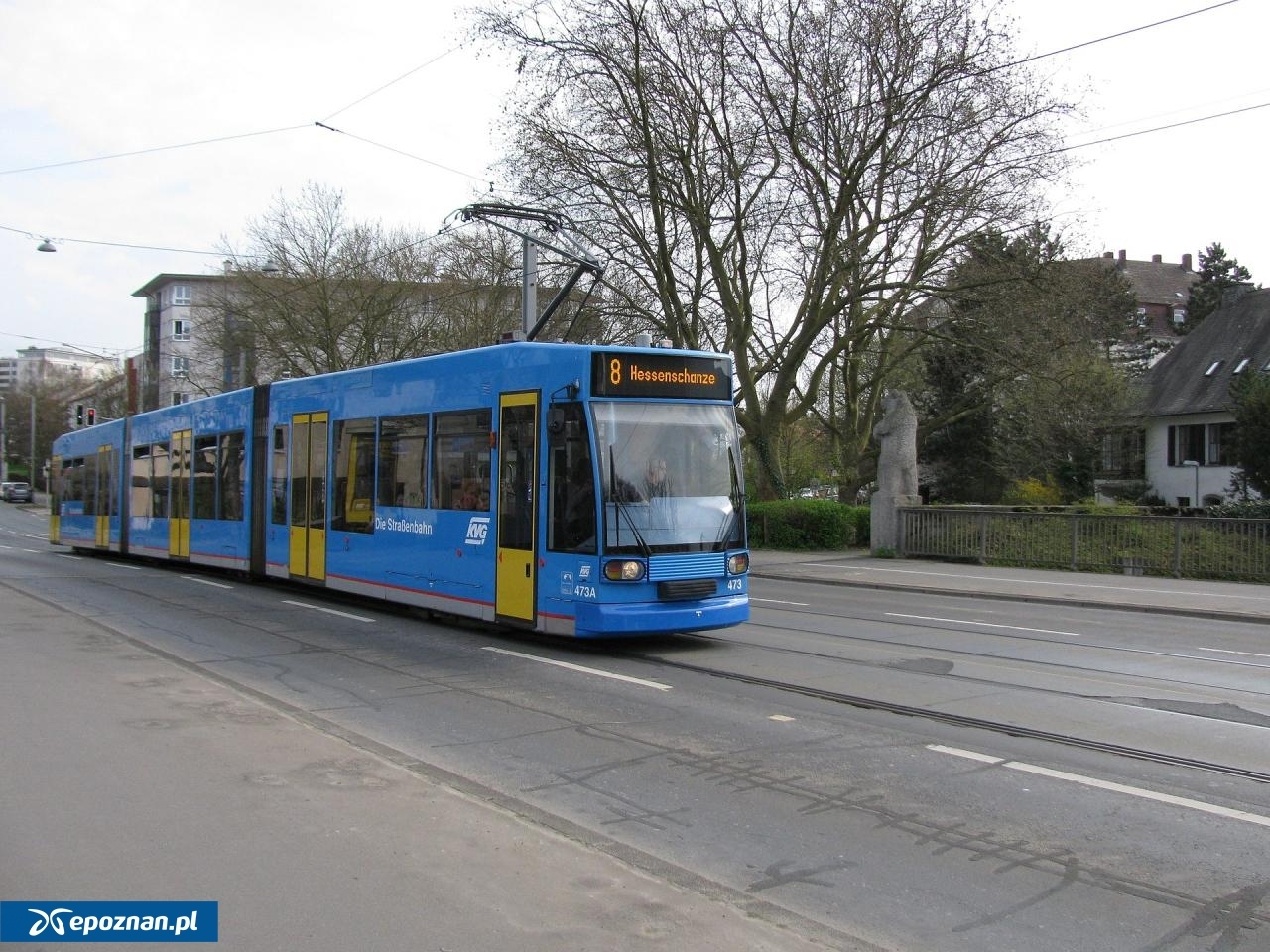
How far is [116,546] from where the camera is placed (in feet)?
83.2

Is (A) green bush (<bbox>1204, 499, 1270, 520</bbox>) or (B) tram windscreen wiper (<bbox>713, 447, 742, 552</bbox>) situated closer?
(B) tram windscreen wiper (<bbox>713, 447, 742, 552</bbox>)

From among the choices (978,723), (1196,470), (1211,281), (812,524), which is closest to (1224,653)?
(978,723)

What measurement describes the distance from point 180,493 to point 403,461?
9914mm

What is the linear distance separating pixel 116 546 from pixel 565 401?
18846 mm

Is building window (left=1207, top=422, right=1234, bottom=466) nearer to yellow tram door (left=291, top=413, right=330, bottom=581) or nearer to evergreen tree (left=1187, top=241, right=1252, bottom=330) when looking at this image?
evergreen tree (left=1187, top=241, right=1252, bottom=330)

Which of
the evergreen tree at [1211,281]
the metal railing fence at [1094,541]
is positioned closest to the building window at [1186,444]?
the evergreen tree at [1211,281]

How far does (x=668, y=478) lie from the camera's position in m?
10.9

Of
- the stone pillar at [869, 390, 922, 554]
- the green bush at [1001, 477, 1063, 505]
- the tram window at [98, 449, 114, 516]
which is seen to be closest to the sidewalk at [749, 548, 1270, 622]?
the stone pillar at [869, 390, 922, 554]

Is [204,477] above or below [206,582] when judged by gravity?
above

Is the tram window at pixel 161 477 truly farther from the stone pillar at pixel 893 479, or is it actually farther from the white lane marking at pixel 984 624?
the stone pillar at pixel 893 479

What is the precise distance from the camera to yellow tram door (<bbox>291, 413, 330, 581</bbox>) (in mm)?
15656

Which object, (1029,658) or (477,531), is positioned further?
(477,531)

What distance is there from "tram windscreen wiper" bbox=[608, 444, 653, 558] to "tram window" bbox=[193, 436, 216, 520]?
11673 mm

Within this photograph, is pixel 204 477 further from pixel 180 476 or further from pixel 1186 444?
pixel 1186 444
